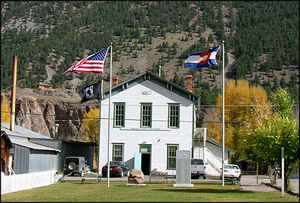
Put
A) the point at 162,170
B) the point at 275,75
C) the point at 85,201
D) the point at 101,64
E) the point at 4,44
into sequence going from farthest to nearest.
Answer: the point at 4,44, the point at 275,75, the point at 162,170, the point at 101,64, the point at 85,201

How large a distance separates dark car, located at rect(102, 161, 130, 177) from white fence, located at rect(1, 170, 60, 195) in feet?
24.6

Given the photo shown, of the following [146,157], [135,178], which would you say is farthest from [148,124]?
[135,178]

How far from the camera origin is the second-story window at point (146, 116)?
1890 inches

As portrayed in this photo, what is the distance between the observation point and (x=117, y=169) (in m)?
44.4

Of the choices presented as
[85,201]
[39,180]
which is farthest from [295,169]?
[39,180]

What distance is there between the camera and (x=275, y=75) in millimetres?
163250

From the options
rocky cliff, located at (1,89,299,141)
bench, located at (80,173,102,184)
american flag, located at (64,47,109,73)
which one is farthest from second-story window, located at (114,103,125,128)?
rocky cliff, located at (1,89,299,141)

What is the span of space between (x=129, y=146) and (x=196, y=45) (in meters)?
145

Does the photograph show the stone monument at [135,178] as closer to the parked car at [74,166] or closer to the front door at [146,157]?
the parked car at [74,166]

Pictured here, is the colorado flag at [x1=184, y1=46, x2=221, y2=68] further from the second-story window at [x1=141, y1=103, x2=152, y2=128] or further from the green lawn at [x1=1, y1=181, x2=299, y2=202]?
the second-story window at [x1=141, y1=103, x2=152, y2=128]

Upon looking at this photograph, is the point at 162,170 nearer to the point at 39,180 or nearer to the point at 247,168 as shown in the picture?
the point at 39,180

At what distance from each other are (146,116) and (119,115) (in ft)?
7.93

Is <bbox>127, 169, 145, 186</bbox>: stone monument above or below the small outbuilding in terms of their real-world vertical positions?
below

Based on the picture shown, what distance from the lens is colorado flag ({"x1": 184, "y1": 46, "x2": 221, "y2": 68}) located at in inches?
1294
